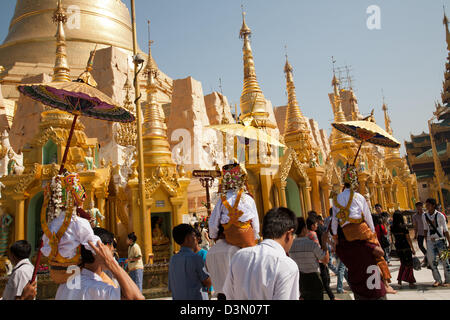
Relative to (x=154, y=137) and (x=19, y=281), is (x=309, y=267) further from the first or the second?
(x=154, y=137)

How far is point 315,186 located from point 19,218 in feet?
34.9

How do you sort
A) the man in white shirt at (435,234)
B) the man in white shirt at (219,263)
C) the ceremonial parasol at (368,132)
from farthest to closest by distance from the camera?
1. the man in white shirt at (435,234)
2. the ceremonial parasol at (368,132)
3. the man in white shirt at (219,263)

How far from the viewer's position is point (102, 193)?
547 inches

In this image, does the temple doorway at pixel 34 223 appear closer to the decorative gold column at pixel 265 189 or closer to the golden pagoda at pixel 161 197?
the golden pagoda at pixel 161 197

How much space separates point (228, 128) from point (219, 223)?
3623 millimetres

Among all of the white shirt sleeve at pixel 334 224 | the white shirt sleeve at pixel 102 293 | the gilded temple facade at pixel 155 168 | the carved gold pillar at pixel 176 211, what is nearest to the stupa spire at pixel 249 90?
the gilded temple facade at pixel 155 168

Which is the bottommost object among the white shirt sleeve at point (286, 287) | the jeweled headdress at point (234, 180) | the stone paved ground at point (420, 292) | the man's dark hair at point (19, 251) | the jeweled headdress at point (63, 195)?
the stone paved ground at point (420, 292)

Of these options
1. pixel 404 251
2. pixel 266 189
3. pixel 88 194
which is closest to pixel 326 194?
pixel 266 189

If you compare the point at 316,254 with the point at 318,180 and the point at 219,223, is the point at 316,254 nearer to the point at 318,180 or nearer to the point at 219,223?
the point at 219,223

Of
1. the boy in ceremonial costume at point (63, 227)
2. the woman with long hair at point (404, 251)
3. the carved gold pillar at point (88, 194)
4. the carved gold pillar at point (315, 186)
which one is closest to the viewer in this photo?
the boy in ceremonial costume at point (63, 227)

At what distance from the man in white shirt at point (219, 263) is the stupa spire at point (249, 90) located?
10.5 meters

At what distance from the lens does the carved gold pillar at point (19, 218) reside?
12828 millimetres

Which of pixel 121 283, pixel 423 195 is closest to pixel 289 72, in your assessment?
pixel 121 283
